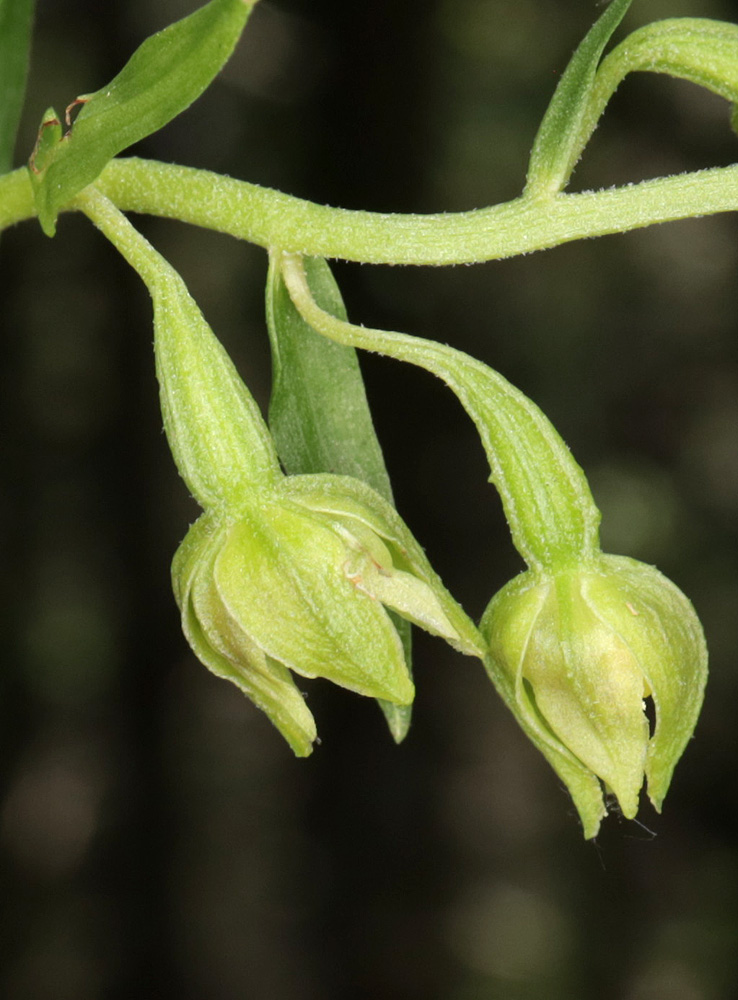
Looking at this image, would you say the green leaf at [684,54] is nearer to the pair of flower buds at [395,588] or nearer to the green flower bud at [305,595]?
the pair of flower buds at [395,588]

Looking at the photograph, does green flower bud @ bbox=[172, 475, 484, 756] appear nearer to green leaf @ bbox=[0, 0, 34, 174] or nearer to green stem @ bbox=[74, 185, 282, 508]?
green stem @ bbox=[74, 185, 282, 508]

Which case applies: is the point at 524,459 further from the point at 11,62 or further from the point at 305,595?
the point at 11,62

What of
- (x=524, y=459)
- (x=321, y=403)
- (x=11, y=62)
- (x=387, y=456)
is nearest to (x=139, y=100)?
(x=321, y=403)

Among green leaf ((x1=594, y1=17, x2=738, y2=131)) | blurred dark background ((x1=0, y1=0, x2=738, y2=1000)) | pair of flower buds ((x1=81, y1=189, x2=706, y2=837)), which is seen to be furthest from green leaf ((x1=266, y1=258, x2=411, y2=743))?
blurred dark background ((x1=0, y1=0, x2=738, y2=1000))

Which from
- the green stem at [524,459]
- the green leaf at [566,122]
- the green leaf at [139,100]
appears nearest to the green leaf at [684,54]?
the green leaf at [566,122]

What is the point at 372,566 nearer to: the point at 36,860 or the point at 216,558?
the point at 216,558

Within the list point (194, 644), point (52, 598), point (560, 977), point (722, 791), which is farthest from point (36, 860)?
point (194, 644)
